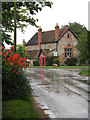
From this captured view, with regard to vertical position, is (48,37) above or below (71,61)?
above

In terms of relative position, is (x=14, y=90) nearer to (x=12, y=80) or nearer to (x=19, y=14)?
(x=12, y=80)

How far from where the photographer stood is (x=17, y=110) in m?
6.04

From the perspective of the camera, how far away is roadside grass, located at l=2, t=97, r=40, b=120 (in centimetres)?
556

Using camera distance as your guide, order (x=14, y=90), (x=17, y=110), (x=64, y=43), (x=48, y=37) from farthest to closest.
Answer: (x=48, y=37) → (x=64, y=43) → (x=14, y=90) → (x=17, y=110)

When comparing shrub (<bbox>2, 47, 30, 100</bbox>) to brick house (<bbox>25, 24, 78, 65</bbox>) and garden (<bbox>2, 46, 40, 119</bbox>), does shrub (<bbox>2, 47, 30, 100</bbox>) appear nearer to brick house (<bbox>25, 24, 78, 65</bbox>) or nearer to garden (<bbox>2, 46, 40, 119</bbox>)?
garden (<bbox>2, 46, 40, 119</bbox>)

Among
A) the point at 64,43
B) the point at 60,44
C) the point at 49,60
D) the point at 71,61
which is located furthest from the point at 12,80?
the point at 64,43

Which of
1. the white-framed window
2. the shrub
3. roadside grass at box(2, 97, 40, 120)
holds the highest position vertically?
the white-framed window

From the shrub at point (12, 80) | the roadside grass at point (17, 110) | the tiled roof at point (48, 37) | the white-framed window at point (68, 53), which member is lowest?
the roadside grass at point (17, 110)

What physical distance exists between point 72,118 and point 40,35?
47.3 m

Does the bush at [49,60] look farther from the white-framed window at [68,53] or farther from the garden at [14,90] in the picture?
the garden at [14,90]

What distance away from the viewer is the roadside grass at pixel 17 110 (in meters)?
5.56

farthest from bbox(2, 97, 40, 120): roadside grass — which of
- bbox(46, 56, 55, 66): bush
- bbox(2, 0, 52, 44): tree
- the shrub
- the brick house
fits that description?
the brick house

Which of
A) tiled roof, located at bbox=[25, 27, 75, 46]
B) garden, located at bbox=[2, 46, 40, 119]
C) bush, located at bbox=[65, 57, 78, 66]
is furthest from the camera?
tiled roof, located at bbox=[25, 27, 75, 46]

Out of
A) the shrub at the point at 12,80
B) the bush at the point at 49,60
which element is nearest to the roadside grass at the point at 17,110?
the shrub at the point at 12,80
